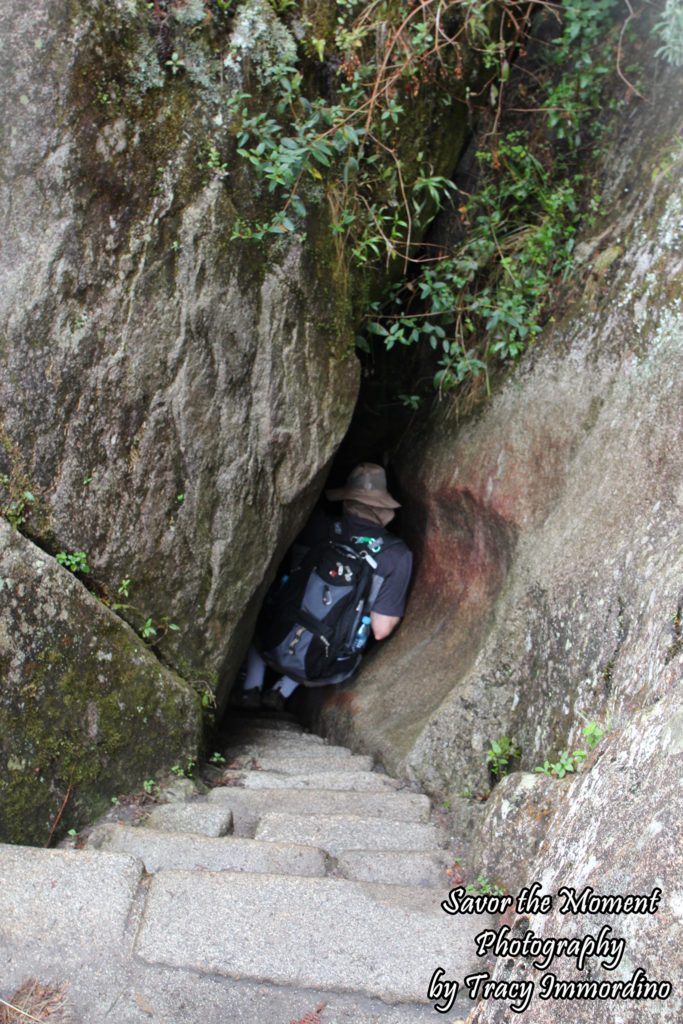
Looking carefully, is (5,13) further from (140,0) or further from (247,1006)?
(247,1006)

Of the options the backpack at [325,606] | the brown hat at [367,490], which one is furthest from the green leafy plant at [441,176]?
the backpack at [325,606]

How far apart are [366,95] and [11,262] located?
2.00m

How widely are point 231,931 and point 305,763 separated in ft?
6.64

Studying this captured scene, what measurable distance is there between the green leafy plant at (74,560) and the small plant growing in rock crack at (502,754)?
2064 mm

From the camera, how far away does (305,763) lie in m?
4.16

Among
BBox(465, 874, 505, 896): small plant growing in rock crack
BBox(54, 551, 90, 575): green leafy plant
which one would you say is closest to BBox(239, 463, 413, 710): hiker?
BBox(54, 551, 90, 575): green leafy plant

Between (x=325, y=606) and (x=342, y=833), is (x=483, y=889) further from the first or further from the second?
(x=325, y=606)

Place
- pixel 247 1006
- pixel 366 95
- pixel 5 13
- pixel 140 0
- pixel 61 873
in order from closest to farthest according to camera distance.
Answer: pixel 247 1006
pixel 61 873
pixel 5 13
pixel 140 0
pixel 366 95

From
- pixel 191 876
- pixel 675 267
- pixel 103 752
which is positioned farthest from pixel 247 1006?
pixel 675 267

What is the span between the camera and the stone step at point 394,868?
8.72ft

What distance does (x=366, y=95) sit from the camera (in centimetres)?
382

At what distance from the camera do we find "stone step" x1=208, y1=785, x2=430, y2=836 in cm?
329

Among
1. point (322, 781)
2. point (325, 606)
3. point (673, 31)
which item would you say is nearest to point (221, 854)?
point (322, 781)

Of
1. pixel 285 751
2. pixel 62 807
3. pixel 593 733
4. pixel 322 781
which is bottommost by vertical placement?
pixel 285 751
